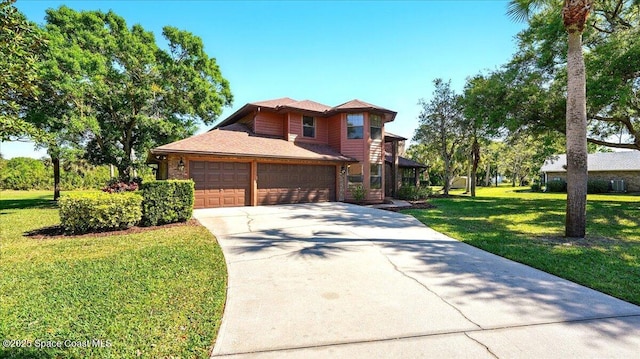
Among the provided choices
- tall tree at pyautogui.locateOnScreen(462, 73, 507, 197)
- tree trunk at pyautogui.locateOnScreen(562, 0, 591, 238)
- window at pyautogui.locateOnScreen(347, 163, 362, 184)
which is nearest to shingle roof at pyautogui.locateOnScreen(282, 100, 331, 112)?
window at pyautogui.locateOnScreen(347, 163, 362, 184)

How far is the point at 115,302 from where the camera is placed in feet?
12.0

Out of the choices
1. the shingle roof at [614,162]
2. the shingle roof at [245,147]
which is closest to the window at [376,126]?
the shingle roof at [245,147]

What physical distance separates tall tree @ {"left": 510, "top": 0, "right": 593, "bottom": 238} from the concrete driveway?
11.9 ft

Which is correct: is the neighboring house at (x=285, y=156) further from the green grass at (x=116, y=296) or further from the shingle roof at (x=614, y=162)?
the shingle roof at (x=614, y=162)

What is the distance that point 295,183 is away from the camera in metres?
15.1

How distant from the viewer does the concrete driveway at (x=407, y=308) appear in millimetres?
2676

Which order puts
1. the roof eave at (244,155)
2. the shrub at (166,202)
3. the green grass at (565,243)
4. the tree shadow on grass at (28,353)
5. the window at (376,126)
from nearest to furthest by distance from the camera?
the tree shadow on grass at (28,353), the green grass at (565,243), the shrub at (166,202), the roof eave at (244,155), the window at (376,126)

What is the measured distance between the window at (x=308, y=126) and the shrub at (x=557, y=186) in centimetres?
2905

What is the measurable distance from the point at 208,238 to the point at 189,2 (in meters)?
8.98

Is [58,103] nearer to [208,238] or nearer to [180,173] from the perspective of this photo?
[180,173]

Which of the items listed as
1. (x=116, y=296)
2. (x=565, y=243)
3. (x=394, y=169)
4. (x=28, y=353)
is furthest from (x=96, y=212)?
(x=394, y=169)

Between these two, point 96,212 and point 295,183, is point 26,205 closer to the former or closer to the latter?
point 96,212

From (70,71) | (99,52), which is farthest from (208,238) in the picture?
(99,52)

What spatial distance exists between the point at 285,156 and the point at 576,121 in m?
10.7
